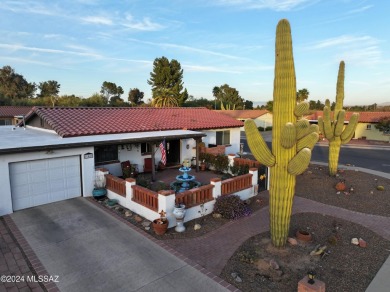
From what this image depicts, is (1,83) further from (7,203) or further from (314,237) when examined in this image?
(314,237)

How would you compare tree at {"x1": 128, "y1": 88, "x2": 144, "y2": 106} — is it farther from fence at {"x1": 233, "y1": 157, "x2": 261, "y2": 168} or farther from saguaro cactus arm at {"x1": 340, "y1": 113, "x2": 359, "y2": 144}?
saguaro cactus arm at {"x1": 340, "y1": 113, "x2": 359, "y2": 144}

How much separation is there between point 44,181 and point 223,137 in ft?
47.7

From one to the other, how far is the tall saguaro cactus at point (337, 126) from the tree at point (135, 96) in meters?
77.8

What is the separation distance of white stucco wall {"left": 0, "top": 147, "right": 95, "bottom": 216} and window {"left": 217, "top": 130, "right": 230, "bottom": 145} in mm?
12135

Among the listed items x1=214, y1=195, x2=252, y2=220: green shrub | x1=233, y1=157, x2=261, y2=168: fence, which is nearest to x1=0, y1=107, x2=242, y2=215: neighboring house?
x1=233, y1=157, x2=261, y2=168: fence

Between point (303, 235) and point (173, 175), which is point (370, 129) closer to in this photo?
point (173, 175)

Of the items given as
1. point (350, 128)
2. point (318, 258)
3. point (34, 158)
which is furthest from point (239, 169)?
point (34, 158)

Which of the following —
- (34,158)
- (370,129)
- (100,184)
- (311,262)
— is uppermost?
(34,158)

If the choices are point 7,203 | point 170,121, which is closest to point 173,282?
Result: point 7,203

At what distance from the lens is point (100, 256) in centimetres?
745

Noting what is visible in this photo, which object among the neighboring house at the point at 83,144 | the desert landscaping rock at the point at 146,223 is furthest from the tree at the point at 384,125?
the desert landscaping rock at the point at 146,223

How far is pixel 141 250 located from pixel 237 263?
109 inches

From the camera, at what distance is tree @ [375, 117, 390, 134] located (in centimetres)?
3416

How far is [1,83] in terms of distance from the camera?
7994cm
